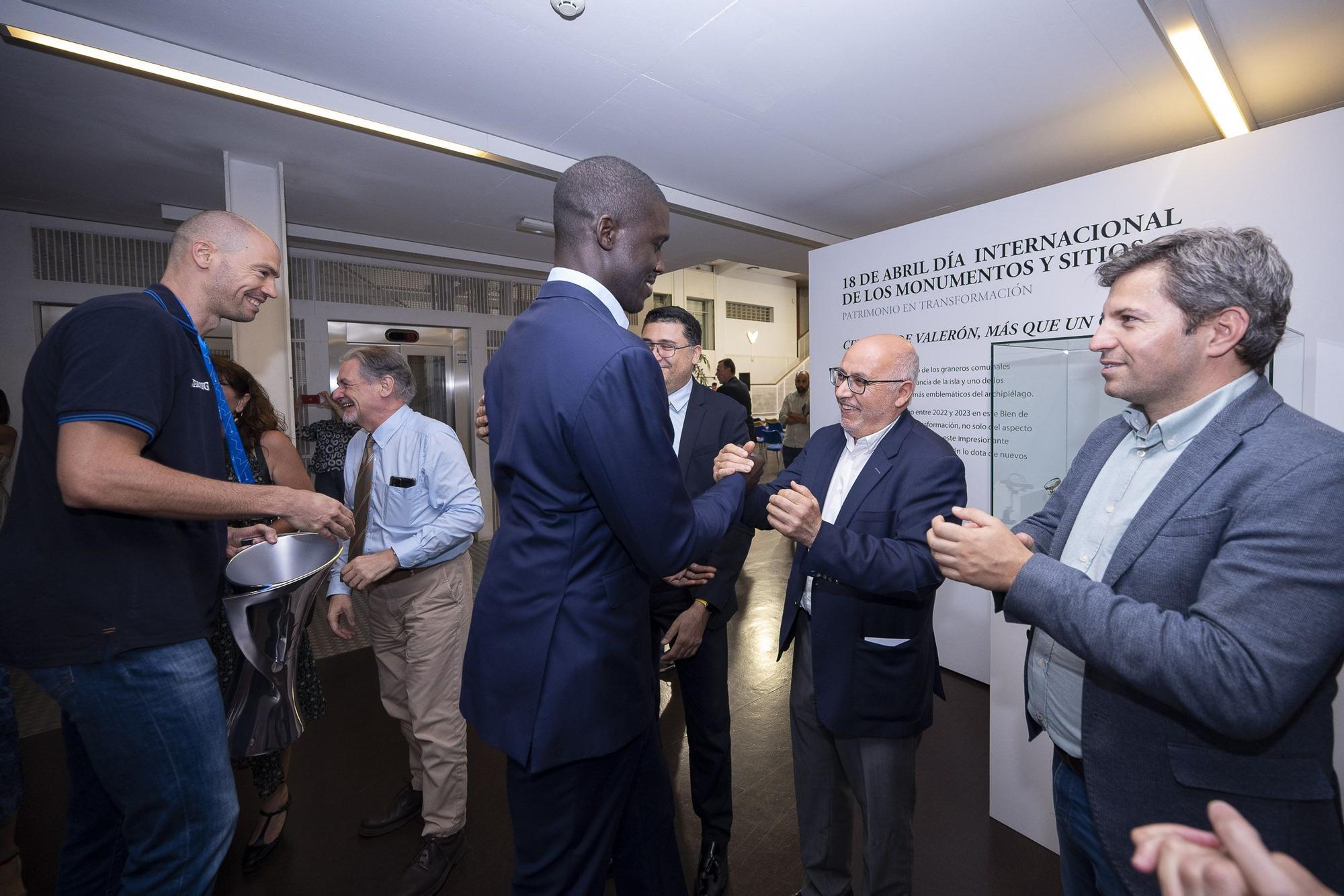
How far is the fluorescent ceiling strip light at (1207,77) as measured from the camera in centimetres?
282

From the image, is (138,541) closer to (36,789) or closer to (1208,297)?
(1208,297)

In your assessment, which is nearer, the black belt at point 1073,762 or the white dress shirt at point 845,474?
the black belt at point 1073,762

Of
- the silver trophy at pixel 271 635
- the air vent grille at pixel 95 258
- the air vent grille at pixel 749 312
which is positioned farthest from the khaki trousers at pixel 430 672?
the air vent grille at pixel 749 312

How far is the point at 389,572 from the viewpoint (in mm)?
2229

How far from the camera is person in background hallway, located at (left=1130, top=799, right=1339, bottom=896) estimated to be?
0.61m

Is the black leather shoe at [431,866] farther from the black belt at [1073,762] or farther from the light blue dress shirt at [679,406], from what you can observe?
the black belt at [1073,762]

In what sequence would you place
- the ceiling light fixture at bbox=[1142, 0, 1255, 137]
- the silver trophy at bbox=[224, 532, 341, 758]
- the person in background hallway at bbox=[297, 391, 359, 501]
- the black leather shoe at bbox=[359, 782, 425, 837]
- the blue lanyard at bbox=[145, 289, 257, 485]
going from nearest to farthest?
the blue lanyard at bbox=[145, 289, 257, 485] → the silver trophy at bbox=[224, 532, 341, 758] → the black leather shoe at bbox=[359, 782, 425, 837] → the ceiling light fixture at bbox=[1142, 0, 1255, 137] → the person in background hallway at bbox=[297, 391, 359, 501]

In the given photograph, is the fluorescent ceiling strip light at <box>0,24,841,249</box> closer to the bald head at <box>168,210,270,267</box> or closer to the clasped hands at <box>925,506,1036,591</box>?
the bald head at <box>168,210,270,267</box>

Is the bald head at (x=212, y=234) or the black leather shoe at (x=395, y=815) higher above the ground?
the bald head at (x=212, y=234)

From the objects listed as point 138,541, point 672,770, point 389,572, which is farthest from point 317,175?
point 672,770

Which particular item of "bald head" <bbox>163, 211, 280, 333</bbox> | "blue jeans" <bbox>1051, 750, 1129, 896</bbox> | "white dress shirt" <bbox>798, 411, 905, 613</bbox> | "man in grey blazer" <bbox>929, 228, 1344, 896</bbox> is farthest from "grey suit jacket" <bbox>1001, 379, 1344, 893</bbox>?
"bald head" <bbox>163, 211, 280, 333</bbox>

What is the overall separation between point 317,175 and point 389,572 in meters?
3.65

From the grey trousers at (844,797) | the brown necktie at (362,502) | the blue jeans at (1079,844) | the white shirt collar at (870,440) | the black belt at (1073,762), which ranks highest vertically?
the white shirt collar at (870,440)

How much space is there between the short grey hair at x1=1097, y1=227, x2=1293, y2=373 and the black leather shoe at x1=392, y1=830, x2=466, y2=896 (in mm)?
2812
